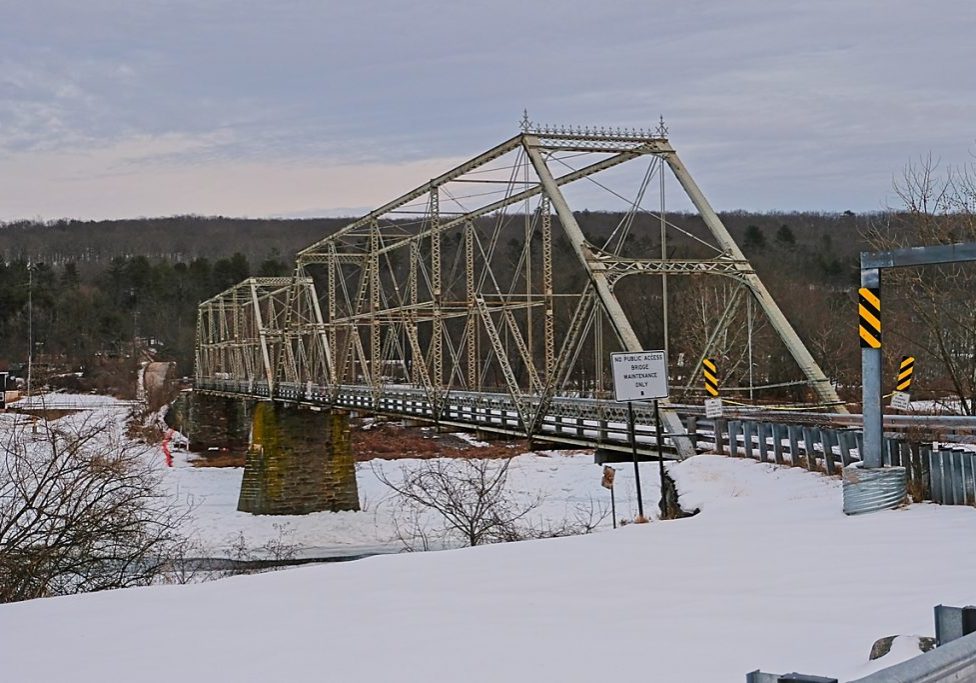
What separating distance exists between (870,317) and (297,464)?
38995 mm

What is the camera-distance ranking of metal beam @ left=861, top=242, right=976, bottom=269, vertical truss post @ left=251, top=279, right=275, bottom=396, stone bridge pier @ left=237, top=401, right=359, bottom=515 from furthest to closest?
vertical truss post @ left=251, top=279, right=275, bottom=396
stone bridge pier @ left=237, top=401, right=359, bottom=515
metal beam @ left=861, top=242, right=976, bottom=269

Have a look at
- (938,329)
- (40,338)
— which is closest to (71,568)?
(938,329)

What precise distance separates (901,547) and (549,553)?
3.64 metres

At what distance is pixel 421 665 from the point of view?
691 cm

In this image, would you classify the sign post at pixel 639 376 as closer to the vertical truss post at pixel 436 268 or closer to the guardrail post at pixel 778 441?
the guardrail post at pixel 778 441

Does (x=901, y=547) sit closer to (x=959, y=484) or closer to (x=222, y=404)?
A: (x=959, y=484)

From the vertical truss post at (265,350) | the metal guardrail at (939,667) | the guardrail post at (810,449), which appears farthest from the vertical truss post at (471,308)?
the vertical truss post at (265,350)

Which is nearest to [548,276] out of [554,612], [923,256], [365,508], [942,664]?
[923,256]

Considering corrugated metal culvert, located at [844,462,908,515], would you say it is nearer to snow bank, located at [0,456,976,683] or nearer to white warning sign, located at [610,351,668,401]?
snow bank, located at [0,456,976,683]

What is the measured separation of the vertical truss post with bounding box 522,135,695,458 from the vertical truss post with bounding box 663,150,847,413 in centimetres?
285

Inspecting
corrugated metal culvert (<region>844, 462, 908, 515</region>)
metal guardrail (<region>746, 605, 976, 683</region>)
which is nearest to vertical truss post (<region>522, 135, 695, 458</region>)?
corrugated metal culvert (<region>844, 462, 908, 515</region>)

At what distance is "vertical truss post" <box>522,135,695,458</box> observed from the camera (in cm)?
1988

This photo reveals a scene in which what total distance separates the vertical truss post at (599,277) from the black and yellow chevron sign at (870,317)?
6.81 metres

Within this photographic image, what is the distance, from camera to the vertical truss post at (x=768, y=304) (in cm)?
2109
